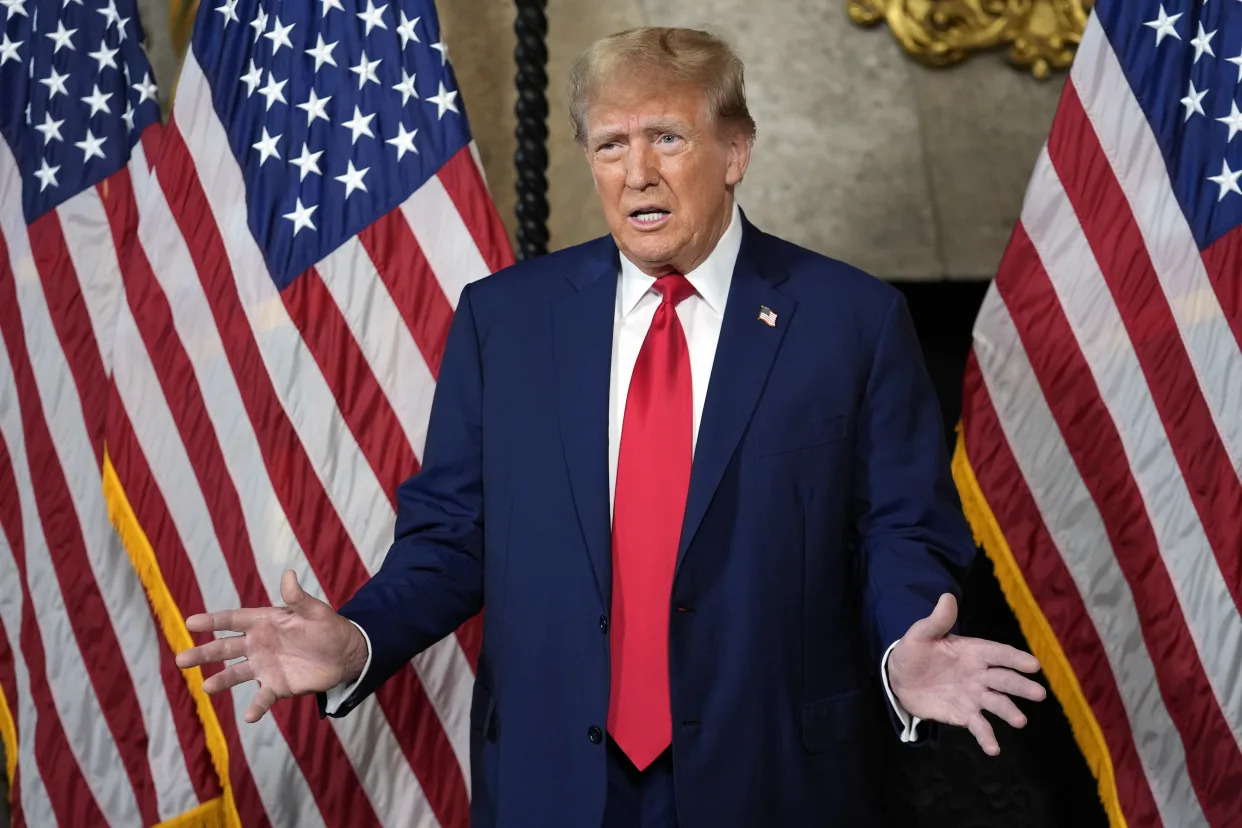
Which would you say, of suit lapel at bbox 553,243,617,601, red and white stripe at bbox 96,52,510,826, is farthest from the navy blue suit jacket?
red and white stripe at bbox 96,52,510,826

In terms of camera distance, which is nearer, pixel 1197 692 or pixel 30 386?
pixel 1197 692

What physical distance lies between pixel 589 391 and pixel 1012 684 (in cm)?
63

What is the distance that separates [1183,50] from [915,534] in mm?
1071

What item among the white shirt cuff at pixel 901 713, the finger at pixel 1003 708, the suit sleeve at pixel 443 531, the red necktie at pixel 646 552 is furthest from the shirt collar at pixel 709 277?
the finger at pixel 1003 708

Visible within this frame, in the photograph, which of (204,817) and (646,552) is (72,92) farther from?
(646,552)

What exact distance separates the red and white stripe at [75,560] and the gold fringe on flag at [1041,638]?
1485mm

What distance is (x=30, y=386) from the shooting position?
2.61 meters

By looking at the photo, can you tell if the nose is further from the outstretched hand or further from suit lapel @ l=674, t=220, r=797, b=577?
the outstretched hand

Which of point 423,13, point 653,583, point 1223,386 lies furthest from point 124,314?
point 1223,386

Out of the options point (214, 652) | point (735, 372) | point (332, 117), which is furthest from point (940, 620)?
point (332, 117)

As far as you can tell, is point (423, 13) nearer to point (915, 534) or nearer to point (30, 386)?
point (30, 386)

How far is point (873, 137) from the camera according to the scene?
285 centimetres

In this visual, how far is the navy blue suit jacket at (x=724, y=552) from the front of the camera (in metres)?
1.65

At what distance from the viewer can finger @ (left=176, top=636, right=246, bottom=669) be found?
146 centimetres
